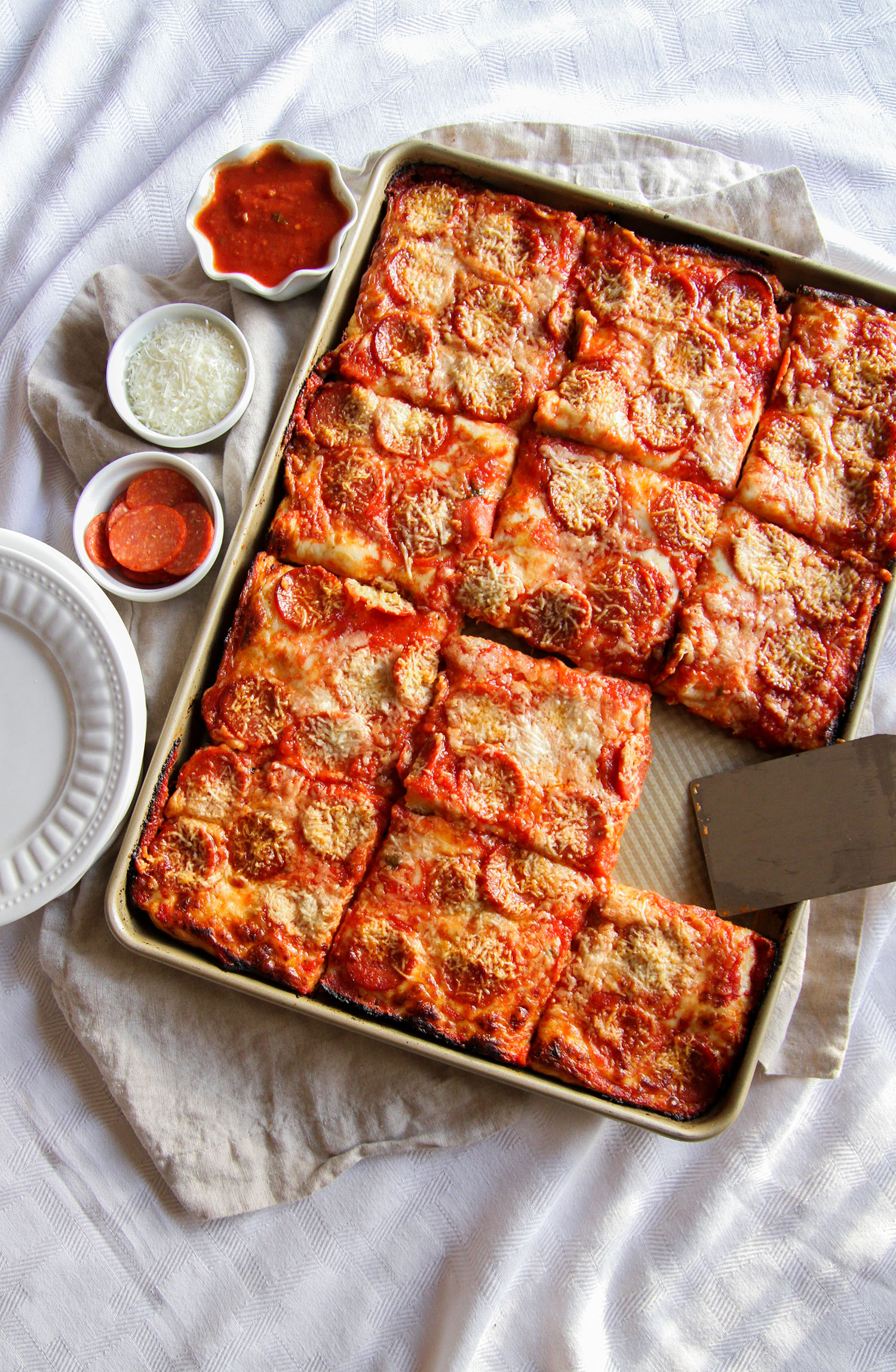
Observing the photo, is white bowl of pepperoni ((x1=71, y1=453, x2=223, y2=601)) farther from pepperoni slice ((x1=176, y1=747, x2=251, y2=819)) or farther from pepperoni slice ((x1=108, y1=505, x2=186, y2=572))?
pepperoni slice ((x1=176, y1=747, x2=251, y2=819))

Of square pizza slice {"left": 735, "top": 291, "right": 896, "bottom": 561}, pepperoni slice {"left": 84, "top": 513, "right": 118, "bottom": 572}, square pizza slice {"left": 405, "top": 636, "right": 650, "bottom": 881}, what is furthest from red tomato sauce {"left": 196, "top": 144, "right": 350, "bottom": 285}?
square pizza slice {"left": 735, "top": 291, "right": 896, "bottom": 561}

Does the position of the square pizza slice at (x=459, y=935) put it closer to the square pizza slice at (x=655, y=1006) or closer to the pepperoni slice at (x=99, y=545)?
the square pizza slice at (x=655, y=1006)

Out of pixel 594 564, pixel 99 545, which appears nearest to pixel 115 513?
pixel 99 545

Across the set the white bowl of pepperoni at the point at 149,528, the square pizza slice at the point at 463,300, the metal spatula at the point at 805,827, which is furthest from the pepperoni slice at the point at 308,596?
the metal spatula at the point at 805,827

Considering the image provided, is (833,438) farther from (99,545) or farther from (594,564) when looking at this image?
(99,545)

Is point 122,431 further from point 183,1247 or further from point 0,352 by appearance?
point 183,1247

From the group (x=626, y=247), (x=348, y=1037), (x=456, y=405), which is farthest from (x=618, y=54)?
(x=348, y=1037)
